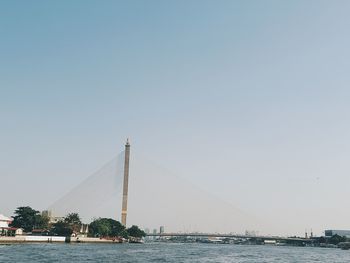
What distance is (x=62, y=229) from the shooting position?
333ft

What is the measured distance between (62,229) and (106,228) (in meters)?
20.4

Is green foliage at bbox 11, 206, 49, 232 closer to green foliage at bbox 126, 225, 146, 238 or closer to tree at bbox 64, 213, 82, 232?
tree at bbox 64, 213, 82, 232

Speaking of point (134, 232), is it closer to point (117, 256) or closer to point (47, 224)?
point (47, 224)

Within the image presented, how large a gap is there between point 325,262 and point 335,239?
123770mm

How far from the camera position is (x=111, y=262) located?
142 feet

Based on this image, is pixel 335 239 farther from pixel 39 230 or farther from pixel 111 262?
pixel 111 262

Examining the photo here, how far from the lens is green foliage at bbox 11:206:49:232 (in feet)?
346

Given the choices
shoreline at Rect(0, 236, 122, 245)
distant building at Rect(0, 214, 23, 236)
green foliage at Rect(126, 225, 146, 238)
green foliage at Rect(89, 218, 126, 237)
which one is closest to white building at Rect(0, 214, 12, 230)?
distant building at Rect(0, 214, 23, 236)

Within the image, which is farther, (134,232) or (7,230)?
(134,232)

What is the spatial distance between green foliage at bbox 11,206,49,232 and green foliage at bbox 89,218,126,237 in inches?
657

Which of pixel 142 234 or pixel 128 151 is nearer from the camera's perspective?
pixel 128 151

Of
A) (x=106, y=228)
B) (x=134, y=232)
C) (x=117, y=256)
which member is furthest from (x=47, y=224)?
(x=117, y=256)

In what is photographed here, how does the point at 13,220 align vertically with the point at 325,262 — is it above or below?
above

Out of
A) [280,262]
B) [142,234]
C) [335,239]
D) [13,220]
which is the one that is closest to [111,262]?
[280,262]
